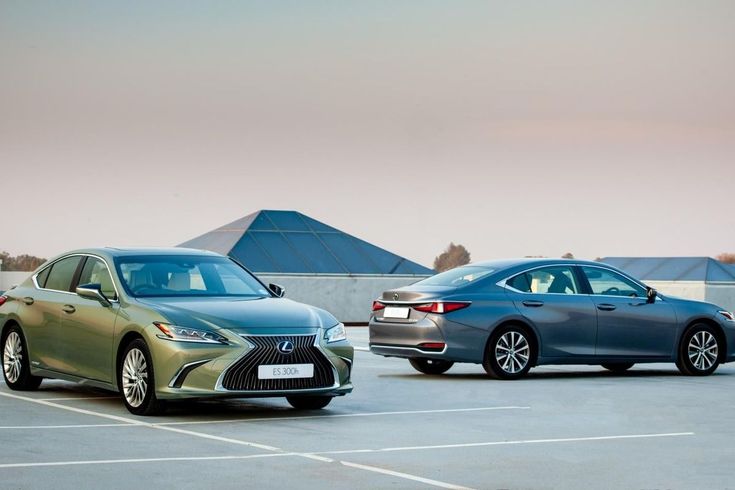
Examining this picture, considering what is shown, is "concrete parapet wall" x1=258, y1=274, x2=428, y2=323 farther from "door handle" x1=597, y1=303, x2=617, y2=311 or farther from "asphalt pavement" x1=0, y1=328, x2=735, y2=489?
"asphalt pavement" x1=0, y1=328, x2=735, y2=489

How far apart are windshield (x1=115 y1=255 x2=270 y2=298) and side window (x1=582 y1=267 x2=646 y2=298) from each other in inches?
224

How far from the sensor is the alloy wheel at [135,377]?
12.4 m

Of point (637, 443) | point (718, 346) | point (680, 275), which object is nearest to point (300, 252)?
point (680, 275)

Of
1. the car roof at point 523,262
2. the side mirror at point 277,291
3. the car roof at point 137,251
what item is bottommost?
the side mirror at point 277,291

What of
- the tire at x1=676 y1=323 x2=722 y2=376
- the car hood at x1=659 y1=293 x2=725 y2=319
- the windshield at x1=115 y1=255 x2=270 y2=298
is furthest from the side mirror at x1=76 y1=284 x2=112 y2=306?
the tire at x1=676 y1=323 x2=722 y2=376

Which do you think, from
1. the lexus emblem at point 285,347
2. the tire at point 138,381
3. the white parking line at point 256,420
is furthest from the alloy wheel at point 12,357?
the lexus emblem at point 285,347

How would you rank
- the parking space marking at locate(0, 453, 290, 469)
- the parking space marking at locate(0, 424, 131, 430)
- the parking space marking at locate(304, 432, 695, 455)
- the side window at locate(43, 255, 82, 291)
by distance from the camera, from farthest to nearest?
the side window at locate(43, 255, 82, 291) → the parking space marking at locate(0, 424, 131, 430) → the parking space marking at locate(304, 432, 695, 455) → the parking space marking at locate(0, 453, 290, 469)

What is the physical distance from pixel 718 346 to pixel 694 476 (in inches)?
400

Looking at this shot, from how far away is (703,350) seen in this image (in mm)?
18719

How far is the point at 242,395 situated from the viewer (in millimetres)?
12117

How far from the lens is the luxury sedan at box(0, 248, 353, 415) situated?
1210cm

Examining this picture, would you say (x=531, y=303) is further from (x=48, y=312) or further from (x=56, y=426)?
(x=56, y=426)

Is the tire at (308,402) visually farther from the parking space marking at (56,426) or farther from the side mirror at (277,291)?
the parking space marking at (56,426)

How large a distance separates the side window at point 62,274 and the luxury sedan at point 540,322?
14.5 feet
